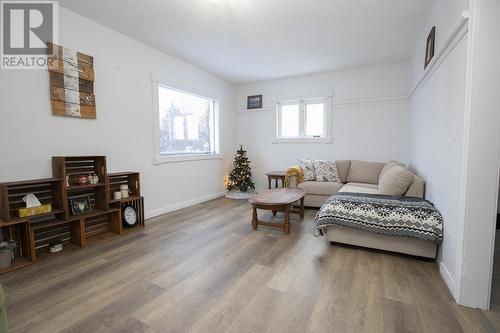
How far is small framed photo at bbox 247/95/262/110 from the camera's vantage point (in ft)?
18.5

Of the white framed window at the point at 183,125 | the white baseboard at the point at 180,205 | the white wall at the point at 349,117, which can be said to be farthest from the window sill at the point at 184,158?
the white wall at the point at 349,117

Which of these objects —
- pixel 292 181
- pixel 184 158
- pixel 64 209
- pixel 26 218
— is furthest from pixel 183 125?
pixel 26 218

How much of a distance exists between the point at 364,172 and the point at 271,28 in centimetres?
294

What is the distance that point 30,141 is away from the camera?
2414mm

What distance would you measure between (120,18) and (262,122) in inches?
136

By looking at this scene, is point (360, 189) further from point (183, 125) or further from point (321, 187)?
point (183, 125)

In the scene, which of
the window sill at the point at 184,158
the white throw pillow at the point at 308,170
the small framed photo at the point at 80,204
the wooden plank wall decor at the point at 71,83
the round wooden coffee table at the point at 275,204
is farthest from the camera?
the white throw pillow at the point at 308,170

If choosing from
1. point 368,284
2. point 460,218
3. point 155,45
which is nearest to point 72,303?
point 368,284

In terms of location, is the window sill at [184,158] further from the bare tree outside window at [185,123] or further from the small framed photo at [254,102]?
the small framed photo at [254,102]

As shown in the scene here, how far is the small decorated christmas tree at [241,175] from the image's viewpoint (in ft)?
18.0

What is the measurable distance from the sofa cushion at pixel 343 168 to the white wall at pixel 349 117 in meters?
0.26

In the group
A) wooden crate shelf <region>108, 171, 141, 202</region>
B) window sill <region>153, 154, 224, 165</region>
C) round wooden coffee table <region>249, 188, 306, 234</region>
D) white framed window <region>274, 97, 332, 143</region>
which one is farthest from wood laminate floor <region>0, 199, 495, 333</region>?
white framed window <region>274, 97, 332, 143</region>

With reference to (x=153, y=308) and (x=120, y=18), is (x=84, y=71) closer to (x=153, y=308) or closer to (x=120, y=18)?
(x=120, y=18)

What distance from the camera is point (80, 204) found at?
2738 mm
